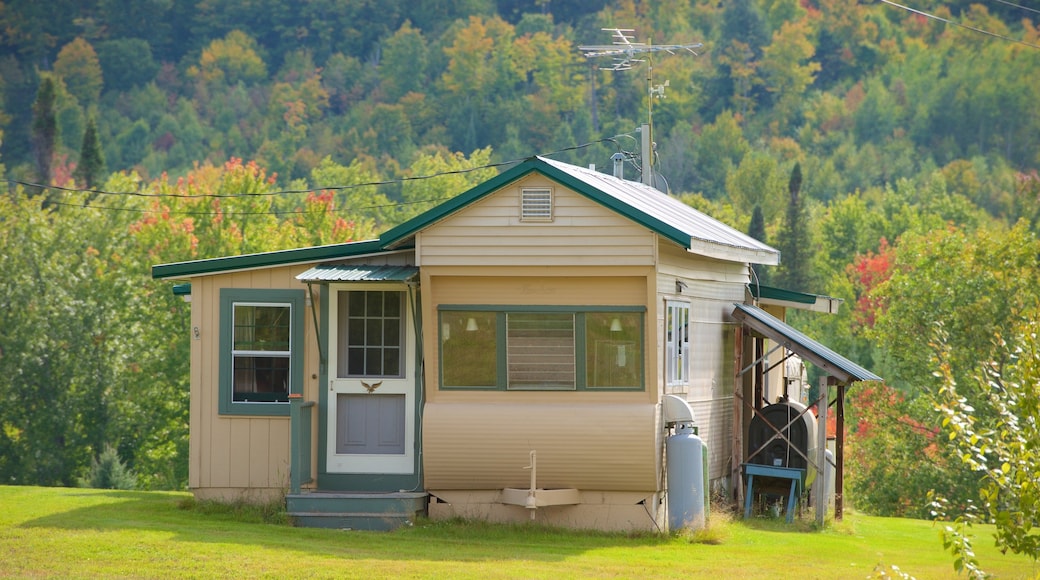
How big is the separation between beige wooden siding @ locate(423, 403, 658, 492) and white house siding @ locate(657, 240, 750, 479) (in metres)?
0.93

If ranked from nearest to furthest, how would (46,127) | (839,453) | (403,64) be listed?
(839,453) → (46,127) → (403,64)

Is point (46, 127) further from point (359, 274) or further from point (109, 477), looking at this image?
point (359, 274)

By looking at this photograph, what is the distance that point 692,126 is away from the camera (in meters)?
99.4

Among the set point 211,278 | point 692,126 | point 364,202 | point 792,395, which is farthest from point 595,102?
point 211,278

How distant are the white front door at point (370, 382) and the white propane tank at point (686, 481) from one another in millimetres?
3190

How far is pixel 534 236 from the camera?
1636 centimetres

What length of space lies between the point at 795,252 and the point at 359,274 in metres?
53.2

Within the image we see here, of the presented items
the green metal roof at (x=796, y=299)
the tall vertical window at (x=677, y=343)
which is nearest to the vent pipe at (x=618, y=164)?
the green metal roof at (x=796, y=299)

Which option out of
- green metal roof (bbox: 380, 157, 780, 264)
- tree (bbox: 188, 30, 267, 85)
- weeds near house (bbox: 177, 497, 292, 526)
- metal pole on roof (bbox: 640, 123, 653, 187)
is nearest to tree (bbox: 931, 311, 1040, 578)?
green metal roof (bbox: 380, 157, 780, 264)

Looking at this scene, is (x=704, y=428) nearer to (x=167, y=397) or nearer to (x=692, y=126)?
(x=167, y=397)

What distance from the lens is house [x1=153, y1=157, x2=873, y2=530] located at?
53.6ft

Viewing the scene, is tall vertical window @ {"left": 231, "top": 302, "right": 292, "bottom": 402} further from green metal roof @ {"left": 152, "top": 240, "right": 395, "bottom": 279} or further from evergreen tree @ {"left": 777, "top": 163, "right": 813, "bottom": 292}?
evergreen tree @ {"left": 777, "top": 163, "right": 813, "bottom": 292}

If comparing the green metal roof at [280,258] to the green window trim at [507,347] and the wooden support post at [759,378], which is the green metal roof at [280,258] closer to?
the green window trim at [507,347]

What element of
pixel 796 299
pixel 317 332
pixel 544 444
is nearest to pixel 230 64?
pixel 796 299
